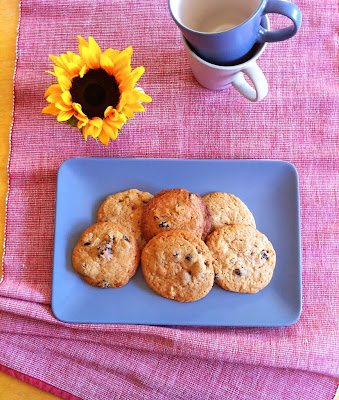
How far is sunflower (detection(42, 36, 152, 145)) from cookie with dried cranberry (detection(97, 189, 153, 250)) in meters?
0.17

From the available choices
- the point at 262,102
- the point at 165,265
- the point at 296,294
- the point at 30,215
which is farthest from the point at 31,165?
the point at 296,294

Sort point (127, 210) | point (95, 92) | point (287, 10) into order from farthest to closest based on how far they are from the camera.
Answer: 1. point (127, 210)
2. point (95, 92)
3. point (287, 10)

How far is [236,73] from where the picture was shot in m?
0.90

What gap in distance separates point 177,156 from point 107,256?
30 centimetres

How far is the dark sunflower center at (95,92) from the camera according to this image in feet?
2.79

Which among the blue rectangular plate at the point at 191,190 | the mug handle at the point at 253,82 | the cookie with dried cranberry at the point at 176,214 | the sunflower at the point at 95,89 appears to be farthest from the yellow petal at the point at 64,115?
the mug handle at the point at 253,82

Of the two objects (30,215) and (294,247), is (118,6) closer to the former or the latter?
(30,215)

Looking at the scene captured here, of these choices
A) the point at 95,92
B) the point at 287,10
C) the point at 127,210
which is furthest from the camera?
the point at 127,210

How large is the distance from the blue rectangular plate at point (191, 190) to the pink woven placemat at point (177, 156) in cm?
5

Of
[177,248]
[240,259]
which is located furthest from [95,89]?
[240,259]

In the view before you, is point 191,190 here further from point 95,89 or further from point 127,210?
point 95,89

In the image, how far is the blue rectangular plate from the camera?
3.08 feet

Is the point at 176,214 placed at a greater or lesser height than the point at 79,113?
lesser

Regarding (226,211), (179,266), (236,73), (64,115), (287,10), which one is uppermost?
(287,10)
